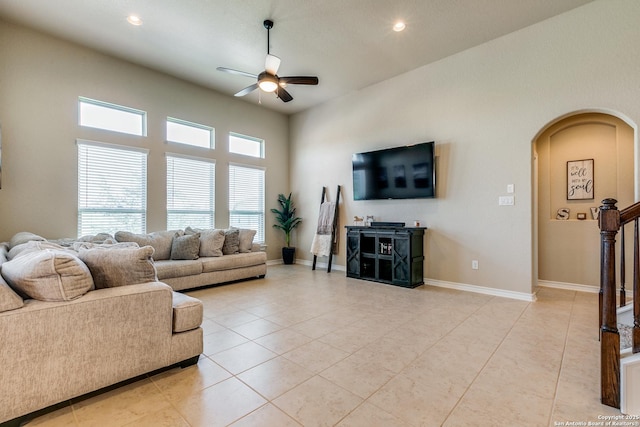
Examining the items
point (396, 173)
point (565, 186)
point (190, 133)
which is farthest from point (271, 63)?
point (565, 186)

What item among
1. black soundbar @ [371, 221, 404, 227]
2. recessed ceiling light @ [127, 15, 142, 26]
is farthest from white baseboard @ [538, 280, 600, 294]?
recessed ceiling light @ [127, 15, 142, 26]

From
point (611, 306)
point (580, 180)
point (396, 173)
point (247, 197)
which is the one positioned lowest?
point (611, 306)

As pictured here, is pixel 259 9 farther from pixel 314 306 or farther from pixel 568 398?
pixel 568 398

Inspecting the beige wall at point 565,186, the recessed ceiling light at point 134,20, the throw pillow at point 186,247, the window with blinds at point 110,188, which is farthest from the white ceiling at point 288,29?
the throw pillow at point 186,247

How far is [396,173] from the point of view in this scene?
4.95 metres

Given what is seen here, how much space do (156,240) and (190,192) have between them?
Result: 3.99 feet

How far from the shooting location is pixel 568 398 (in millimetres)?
1758

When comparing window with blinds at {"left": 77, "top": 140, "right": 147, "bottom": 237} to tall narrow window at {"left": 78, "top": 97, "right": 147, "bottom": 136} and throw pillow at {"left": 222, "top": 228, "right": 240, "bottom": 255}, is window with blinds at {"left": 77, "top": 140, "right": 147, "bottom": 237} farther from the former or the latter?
throw pillow at {"left": 222, "top": 228, "right": 240, "bottom": 255}

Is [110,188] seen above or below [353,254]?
above

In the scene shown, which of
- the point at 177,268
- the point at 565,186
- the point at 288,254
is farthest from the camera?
the point at 288,254

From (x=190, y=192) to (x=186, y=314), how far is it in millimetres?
3822

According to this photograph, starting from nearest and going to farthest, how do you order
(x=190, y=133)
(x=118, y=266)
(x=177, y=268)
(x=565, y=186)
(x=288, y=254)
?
(x=118, y=266) < (x=177, y=268) < (x=565, y=186) < (x=190, y=133) < (x=288, y=254)

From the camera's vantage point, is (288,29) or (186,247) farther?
(186,247)

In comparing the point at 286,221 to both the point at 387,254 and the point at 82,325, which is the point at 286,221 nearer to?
the point at 387,254
